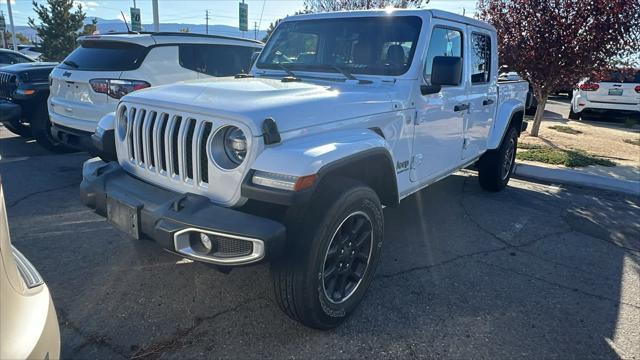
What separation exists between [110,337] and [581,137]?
36.0 ft

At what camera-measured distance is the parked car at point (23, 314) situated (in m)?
1.39

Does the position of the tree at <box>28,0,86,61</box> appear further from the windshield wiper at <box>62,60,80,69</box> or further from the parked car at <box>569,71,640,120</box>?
the parked car at <box>569,71,640,120</box>

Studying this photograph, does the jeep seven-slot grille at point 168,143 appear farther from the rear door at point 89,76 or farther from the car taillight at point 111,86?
the rear door at point 89,76

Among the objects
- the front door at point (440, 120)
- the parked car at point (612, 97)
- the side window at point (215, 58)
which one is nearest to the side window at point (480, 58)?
the front door at point (440, 120)

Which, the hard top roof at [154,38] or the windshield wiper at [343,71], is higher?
the hard top roof at [154,38]

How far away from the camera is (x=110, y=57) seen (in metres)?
5.64

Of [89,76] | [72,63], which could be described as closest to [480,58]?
[89,76]

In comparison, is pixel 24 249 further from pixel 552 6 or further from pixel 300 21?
pixel 552 6

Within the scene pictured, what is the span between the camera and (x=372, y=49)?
3.61 metres

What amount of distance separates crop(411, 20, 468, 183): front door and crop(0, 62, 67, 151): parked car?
5683 mm

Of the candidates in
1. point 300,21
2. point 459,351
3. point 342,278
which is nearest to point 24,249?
point 342,278

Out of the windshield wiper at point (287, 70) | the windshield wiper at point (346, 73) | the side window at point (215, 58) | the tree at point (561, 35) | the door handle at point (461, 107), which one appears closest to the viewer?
the windshield wiper at point (346, 73)

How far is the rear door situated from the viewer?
5.48 meters

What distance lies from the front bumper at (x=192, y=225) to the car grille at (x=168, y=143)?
0.12 m
